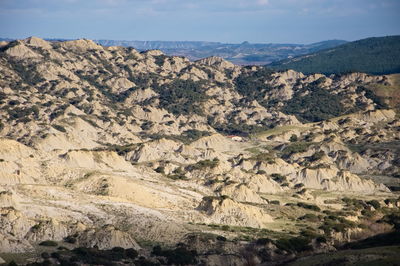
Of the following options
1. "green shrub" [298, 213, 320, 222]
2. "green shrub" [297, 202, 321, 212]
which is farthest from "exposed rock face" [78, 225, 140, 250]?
"green shrub" [297, 202, 321, 212]

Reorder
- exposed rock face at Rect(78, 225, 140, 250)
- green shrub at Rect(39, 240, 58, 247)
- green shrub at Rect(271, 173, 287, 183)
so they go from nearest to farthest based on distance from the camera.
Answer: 1. green shrub at Rect(39, 240, 58, 247)
2. exposed rock face at Rect(78, 225, 140, 250)
3. green shrub at Rect(271, 173, 287, 183)

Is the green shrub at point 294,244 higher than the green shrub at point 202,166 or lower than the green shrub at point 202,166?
higher

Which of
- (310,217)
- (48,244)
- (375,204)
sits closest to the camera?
(48,244)

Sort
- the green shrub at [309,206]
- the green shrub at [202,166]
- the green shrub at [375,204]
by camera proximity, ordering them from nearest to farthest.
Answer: the green shrub at [309,206], the green shrub at [375,204], the green shrub at [202,166]

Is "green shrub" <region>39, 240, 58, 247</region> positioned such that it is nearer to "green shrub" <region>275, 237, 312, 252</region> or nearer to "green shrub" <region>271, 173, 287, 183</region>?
"green shrub" <region>275, 237, 312, 252</region>

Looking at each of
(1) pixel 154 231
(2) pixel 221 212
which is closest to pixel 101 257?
(1) pixel 154 231

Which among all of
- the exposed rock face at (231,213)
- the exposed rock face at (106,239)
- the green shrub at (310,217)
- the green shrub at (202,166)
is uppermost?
the exposed rock face at (106,239)

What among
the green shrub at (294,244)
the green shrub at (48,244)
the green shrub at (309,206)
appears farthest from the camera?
the green shrub at (309,206)

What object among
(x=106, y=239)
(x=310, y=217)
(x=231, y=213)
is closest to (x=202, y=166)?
(x=310, y=217)

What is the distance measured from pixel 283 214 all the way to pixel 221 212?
64.1ft

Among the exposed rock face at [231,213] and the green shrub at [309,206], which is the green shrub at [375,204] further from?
the exposed rock face at [231,213]

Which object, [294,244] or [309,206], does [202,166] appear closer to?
[309,206]

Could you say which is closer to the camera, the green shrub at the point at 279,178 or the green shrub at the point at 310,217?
the green shrub at the point at 310,217

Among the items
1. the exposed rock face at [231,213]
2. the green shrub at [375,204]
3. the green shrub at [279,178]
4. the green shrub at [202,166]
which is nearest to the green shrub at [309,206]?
the green shrub at [375,204]
